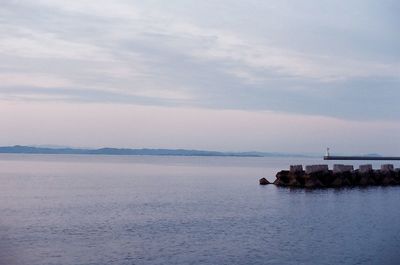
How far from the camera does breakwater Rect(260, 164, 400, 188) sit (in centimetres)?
5662

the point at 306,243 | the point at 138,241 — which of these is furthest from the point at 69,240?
the point at 306,243

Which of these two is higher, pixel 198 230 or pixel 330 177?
pixel 330 177

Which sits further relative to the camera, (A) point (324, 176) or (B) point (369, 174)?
(B) point (369, 174)

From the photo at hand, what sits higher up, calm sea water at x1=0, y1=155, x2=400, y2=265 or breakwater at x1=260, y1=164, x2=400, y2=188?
breakwater at x1=260, y1=164, x2=400, y2=188

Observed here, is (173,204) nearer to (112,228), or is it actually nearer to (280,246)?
(112,228)

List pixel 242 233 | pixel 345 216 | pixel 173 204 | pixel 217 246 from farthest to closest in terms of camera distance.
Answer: pixel 173 204 → pixel 345 216 → pixel 242 233 → pixel 217 246

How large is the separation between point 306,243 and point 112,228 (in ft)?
31.1

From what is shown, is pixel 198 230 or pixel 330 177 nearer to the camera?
pixel 198 230

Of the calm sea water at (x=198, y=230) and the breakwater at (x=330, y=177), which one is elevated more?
the breakwater at (x=330, y=177)

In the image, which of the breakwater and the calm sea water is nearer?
the calm sea water

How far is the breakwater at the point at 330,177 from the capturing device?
5662 cm

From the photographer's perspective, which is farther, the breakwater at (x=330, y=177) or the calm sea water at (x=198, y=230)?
the breakwater at (x=330, y=177)

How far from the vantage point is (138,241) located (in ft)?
75.9

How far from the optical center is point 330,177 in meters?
57.9
